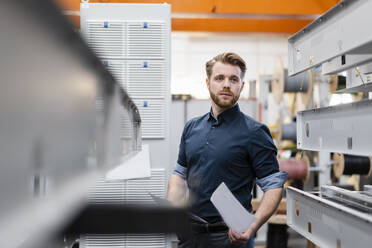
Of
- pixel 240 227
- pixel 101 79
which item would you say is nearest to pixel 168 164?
pixel 240 227

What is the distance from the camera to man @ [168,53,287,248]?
185 cm

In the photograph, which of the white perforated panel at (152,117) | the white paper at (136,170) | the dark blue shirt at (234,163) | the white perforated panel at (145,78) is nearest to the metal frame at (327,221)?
the dark blue shirt at (234,163)

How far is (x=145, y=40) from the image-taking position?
2812 mm

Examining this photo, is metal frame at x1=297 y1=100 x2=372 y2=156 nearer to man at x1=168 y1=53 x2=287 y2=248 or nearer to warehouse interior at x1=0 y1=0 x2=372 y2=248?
warehouse interior at x1=0 y1=0 x2=372 y2=248

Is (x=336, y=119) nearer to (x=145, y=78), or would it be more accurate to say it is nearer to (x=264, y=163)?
(x=264, y=163)

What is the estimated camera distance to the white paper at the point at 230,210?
63.0 inches

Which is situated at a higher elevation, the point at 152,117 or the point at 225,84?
the point at 225,84

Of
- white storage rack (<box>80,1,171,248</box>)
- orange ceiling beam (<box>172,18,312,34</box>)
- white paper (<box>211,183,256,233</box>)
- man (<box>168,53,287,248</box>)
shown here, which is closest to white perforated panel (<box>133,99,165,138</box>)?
white storage rack (<box>80,1,171,248</box>)

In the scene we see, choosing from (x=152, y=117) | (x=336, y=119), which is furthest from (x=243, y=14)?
(x=336, y=119)

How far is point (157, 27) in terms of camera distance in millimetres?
2805

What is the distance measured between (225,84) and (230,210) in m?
0.66

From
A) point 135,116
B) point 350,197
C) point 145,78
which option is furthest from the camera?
point 145,78

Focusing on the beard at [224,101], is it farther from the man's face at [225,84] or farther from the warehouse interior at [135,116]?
the warehouse interior at [135,116]

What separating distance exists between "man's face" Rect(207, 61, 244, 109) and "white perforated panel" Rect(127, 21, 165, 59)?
0.93 meters
